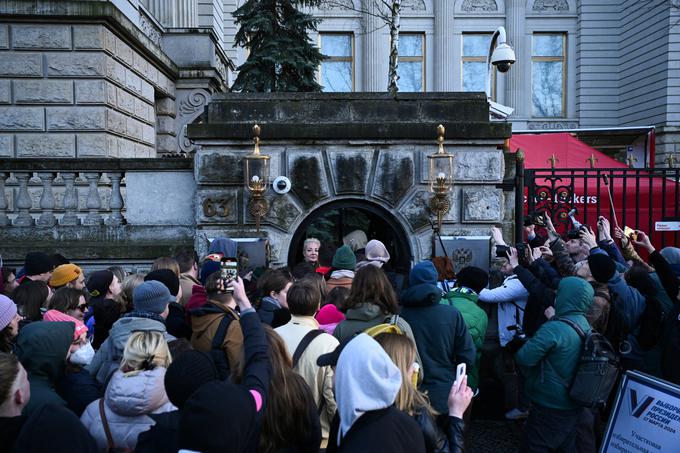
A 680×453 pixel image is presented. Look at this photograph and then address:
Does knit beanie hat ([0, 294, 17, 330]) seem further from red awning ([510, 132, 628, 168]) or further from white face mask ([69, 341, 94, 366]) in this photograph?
red awning ([510, 132, 628, 168])

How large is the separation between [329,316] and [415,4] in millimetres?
31384

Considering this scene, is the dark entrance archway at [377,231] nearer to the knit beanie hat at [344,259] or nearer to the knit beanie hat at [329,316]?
the knit beanie hat at [344,259]

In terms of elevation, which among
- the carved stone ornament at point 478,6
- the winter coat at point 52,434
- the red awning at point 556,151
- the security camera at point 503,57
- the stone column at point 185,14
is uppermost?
the carved stone ornament at point 478,6

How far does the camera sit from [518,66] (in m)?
33.1

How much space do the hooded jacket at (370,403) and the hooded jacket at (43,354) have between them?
1895 mm

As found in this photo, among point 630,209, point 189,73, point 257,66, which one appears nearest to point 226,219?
point 257,66

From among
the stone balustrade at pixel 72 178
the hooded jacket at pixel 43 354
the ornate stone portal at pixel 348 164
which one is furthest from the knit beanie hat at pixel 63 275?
the stone balustrade at pixel 72 178

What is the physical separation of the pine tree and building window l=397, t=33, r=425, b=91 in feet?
61.8

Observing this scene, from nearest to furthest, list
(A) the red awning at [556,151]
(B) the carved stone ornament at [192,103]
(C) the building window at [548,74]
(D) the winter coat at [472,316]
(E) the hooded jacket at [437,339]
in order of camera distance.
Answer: (E) the hooded jacket at [437,339] → (D) the winter coat at [472,316] → (A) the red awning at [556,151] → (B) the carved stone ornament at [192,103] → (C) the building window at [548,74]

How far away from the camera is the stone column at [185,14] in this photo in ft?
59.4

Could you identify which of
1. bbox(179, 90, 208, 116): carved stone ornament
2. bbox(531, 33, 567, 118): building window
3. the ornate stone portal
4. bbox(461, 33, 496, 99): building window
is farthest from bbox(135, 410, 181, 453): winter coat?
bbox(531, 33, 567, 118): building window

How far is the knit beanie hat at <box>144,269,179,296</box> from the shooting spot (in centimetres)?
530

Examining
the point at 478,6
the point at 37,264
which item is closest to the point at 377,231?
the point at 37,264

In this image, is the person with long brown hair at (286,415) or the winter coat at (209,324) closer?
the person with long brown hair at (286,415)
